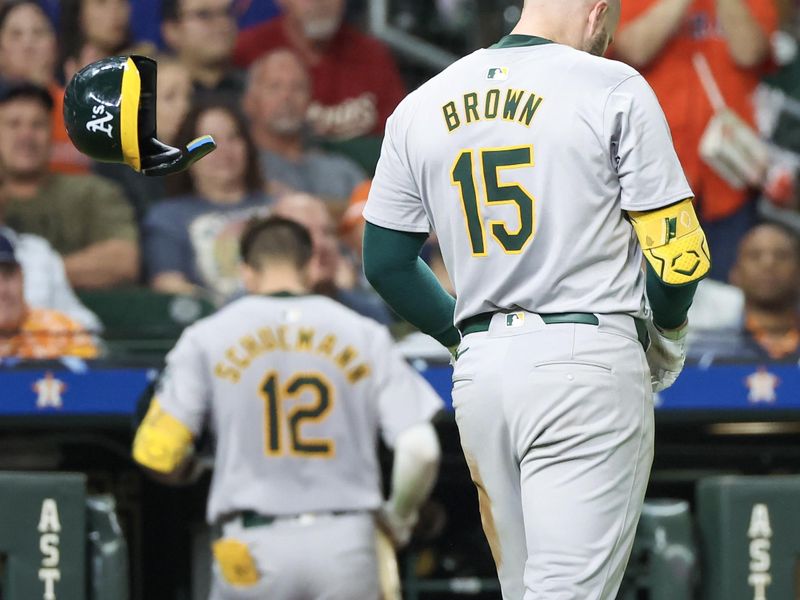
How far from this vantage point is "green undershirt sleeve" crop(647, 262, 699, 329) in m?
2.74

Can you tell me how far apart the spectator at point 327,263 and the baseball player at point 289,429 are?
103 centimetres

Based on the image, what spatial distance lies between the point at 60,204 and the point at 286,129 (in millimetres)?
978

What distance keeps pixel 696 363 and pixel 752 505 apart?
789mm

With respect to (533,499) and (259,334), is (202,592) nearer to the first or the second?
(259,334)

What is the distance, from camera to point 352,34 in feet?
21.3

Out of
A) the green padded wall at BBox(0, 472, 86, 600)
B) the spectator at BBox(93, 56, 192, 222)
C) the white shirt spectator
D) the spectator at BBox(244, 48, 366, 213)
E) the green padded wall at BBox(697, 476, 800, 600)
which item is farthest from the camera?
the spectator at BBox(244, 48, 366, 213)

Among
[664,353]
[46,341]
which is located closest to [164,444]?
[46,341]

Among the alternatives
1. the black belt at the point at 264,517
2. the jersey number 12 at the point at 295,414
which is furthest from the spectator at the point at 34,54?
the black belt at the point at 264,517

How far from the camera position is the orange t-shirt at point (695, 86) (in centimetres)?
622

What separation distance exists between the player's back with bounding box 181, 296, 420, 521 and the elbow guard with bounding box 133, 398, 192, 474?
13 centimetres

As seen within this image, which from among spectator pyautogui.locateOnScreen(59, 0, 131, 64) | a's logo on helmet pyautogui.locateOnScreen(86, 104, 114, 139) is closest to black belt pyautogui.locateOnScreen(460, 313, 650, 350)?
a's logo on helmet pyautogui.locateOnScreen(86, 104, 114, 139)

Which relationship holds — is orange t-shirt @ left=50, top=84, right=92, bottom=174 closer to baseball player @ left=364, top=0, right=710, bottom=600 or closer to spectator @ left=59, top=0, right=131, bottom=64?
spectator @ left=59, top=0, right=131, bottom=64

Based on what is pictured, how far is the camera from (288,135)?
630 centimetres

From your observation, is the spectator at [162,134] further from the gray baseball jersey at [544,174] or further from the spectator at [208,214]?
the gray baseball jersey at [544,174]
